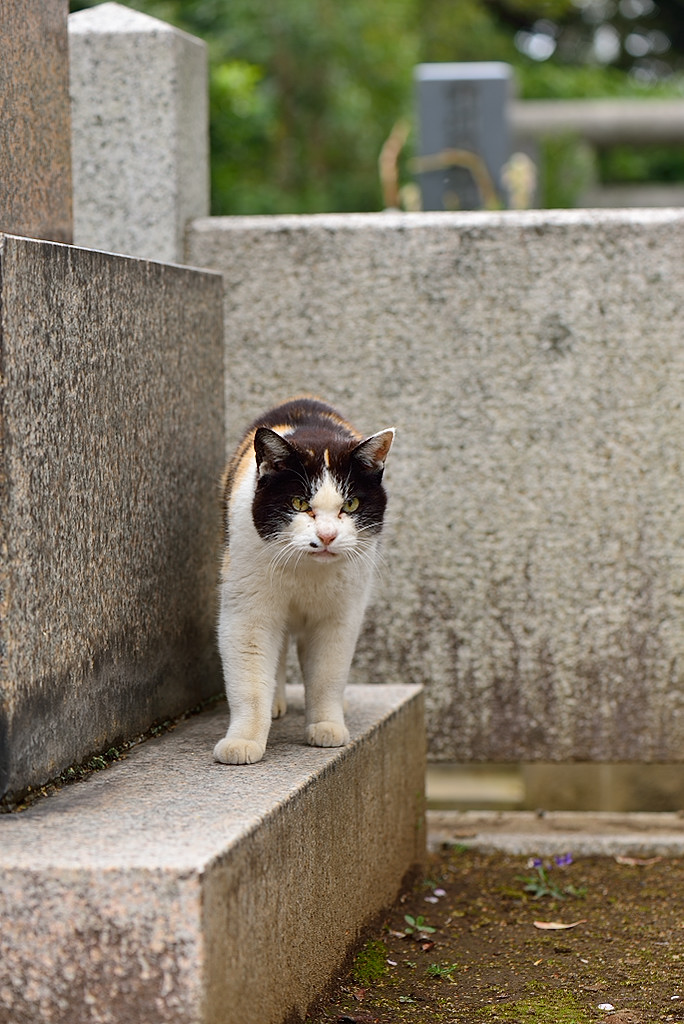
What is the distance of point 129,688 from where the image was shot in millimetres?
3041

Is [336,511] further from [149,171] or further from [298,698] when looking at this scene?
[149,171]

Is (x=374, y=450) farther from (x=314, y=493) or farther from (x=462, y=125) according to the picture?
(x=462, y=125)

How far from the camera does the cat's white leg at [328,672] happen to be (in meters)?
3.05

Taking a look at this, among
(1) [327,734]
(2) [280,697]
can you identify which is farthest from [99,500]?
(2) [280,697]

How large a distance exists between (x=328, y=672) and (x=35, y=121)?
1417 mm

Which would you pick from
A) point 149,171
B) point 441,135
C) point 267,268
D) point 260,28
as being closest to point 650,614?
point 267,268

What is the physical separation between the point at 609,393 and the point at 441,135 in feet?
19.4

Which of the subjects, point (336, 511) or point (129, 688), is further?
point (129, 688)

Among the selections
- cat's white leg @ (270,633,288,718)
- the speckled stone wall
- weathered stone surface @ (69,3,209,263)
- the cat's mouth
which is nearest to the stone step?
cat's white leg @ (270,633,288,718)

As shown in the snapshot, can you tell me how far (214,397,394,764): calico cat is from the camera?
2.78 m

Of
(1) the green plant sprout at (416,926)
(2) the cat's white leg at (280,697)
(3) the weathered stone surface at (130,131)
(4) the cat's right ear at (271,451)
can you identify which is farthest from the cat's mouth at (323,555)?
(3) the weathered stone surface at (130,131)

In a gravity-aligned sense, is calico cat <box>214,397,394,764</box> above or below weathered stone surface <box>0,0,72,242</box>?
below

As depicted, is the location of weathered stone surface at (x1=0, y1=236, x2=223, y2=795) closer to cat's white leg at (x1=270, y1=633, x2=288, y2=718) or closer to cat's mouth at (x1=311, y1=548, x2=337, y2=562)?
cat's white leg at (x1=270, y1=633, x2=288, y2=718)

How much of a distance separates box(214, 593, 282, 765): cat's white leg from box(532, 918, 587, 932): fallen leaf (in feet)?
3.12
